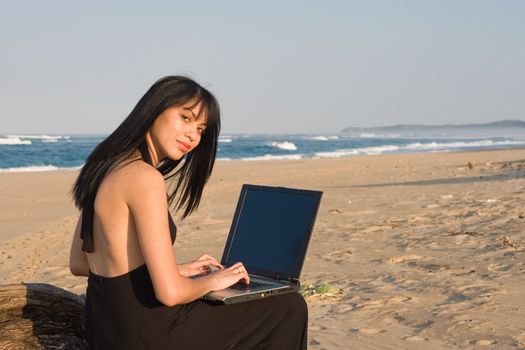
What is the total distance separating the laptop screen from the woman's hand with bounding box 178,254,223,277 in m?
0.20

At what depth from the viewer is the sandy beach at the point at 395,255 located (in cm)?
511

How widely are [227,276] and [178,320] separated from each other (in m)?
0.28

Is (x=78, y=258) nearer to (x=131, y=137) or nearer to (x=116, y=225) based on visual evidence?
(x=116, y=225)

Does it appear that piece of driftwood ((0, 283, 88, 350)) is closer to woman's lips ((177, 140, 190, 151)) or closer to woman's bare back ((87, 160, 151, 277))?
woman's bare back ((87, 160, 151, 277))

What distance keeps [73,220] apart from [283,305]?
9938mm

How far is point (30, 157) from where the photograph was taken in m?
40.7

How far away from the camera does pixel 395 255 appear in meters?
7.57

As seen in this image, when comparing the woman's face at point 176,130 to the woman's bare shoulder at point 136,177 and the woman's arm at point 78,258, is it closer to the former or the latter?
the woman's bare shoulder at point 136,177

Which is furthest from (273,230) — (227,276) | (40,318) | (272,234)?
(40,318)

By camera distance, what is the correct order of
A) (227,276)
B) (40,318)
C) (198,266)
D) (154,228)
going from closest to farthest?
(154,228)
(227,276)
(198,266)
(40,318)

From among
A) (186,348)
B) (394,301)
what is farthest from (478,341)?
(186,348)

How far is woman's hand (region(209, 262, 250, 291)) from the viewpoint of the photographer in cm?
301

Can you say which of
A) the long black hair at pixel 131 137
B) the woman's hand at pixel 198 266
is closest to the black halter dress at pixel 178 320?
the long black hair at pixel 131 137

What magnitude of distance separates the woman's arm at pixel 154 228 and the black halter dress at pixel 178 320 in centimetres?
13
